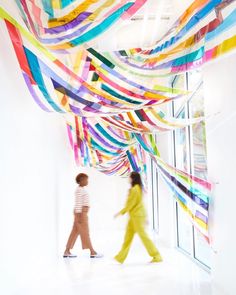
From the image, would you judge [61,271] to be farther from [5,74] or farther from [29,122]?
[5,74]

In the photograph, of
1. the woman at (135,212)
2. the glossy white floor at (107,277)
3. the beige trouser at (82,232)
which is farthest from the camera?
the beige trouser at (82,232)

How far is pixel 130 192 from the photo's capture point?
4.02 m

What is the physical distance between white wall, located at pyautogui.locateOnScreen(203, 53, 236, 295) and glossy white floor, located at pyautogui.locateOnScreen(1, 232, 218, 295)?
22cm

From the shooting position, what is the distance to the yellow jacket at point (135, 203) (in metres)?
3.97

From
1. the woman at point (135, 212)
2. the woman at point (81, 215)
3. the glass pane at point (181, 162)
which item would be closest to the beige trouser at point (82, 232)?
the woman at point (81, 215)

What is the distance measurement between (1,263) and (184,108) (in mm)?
2974

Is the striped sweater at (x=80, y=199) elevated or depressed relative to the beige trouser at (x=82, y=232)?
elevated

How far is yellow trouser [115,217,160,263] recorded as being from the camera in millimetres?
3768

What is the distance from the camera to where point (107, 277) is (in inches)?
122

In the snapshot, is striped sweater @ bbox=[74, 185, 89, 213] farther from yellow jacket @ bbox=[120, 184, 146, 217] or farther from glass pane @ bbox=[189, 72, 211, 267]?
glass pane @ bbox=[189, 72, 211, 267]

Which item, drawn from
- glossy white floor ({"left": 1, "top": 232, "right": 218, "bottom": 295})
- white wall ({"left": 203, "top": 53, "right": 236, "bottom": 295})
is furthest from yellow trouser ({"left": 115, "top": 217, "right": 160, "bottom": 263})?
white wall ({"left": 203, "top": 53, "right": 236, "bottom": 295})

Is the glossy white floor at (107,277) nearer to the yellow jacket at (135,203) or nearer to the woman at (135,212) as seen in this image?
the woman at (135,212)

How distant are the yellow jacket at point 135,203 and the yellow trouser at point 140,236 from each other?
70 mm

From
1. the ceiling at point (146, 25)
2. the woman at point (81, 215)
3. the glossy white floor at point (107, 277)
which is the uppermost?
the ceiling at point (146, 25)
